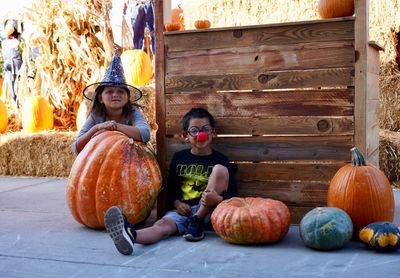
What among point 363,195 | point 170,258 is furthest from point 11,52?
point 363,195

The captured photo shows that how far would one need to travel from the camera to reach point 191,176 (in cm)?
366

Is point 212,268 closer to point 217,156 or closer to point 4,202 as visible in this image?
point 217,156

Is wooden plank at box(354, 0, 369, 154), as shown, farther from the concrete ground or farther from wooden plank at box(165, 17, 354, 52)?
the concrete ground

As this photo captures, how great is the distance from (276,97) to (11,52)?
22.7 feet

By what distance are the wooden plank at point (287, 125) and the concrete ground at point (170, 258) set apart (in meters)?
0.68

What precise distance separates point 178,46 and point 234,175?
104cm

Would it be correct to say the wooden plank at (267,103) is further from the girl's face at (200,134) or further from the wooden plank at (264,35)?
the wooden plank at (264,35)

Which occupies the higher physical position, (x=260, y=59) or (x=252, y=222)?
(x=260, y=59)

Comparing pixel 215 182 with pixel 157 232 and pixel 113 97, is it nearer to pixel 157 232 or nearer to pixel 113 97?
pixel 157 232

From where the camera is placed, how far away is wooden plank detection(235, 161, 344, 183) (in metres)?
3.62

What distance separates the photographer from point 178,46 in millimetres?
3955

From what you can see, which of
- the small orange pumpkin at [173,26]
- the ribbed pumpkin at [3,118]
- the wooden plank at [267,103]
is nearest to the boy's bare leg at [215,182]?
the wooden plank at [267,103]

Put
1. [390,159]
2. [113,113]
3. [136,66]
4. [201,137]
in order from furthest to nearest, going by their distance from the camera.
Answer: [136,66] → [390,159] → [113,113] → [201,137]

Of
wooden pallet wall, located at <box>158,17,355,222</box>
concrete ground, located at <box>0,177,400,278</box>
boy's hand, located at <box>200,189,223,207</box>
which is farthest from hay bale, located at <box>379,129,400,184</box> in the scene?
boy's hand, located at <box>200,189,223,207</box>
